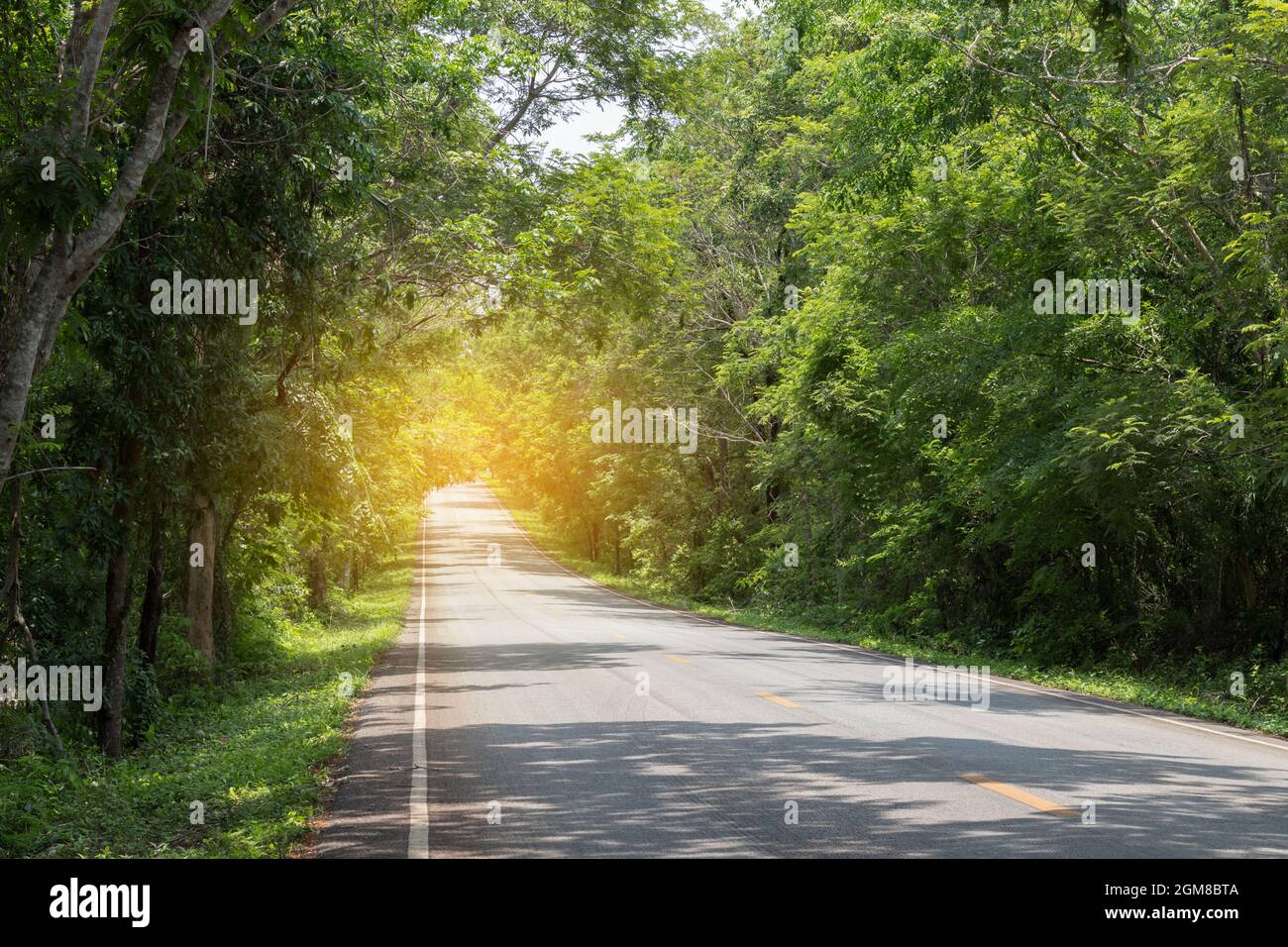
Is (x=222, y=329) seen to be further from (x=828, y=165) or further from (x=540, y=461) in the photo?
(x=540, y=461)

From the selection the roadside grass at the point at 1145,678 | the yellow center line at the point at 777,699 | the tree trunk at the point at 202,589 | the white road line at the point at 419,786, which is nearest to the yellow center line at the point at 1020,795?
the white road line at the point at 419,786

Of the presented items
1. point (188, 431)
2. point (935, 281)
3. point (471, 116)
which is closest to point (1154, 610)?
point (935, 281)

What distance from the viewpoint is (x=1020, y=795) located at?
8250 millimetres

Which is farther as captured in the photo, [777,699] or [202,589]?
[202,589]

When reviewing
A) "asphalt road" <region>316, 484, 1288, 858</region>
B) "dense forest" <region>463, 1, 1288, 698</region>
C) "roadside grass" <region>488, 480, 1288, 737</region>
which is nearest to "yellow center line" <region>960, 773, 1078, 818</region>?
"asphalt road" <region>316, 484, 1288, 858</region>

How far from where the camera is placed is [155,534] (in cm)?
1405

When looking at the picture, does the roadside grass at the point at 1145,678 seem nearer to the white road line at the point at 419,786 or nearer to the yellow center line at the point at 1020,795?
the yellow center line at the point at 1020,795

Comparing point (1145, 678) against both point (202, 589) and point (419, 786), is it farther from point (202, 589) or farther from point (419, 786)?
point (202, 589)

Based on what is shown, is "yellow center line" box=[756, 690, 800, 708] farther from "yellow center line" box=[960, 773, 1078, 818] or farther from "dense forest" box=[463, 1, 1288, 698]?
"dense forest" box=[463, 1, 1288, 698]

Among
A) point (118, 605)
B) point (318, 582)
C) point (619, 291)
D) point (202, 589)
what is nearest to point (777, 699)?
point (118, 605)

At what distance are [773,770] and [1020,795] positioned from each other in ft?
6.67

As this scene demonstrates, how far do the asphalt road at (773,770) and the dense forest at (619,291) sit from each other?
10.0ft

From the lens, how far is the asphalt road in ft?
23.2

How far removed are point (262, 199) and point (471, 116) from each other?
8280 millimetres
